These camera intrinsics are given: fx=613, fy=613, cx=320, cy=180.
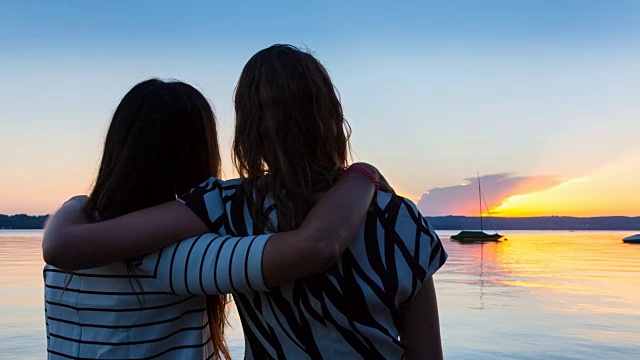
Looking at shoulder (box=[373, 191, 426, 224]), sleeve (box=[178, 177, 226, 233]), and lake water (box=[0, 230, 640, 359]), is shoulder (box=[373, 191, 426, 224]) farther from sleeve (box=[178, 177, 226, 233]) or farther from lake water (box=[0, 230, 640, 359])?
lake water (box=[0, 230, 640, 359])

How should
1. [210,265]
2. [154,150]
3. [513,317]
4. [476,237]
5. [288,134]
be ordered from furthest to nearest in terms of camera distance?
[476,237], [513,317], [154,150], [288,134], [210,265]

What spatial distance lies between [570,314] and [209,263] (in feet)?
31.8

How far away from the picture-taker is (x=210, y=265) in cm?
120

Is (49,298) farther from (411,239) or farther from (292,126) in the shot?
(411,239)

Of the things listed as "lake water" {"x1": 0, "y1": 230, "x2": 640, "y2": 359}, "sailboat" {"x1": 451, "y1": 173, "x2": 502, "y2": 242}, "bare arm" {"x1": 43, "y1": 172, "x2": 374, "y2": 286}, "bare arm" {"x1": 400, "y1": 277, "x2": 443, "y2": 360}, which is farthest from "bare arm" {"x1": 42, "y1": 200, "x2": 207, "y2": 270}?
"sailboat" {"x1": 451, "y1": 173, "x2": 502, "y2": 242}

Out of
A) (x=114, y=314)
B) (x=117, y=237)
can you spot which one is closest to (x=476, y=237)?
(x=114, y=314)

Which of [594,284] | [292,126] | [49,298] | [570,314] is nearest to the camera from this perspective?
[292,126]

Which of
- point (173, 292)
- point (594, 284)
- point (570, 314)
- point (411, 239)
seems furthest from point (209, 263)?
point (594, 284)

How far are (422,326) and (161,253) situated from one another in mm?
591

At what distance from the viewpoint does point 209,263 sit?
120cm

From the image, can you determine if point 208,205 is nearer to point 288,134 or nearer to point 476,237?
point 288,134

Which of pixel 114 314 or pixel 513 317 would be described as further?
pixel 513 317

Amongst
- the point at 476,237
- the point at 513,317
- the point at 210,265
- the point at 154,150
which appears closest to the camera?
the point at 210,265

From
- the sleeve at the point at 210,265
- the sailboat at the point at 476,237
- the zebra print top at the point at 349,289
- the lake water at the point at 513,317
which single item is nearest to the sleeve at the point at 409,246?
the zebra print top at the point at 349,289
